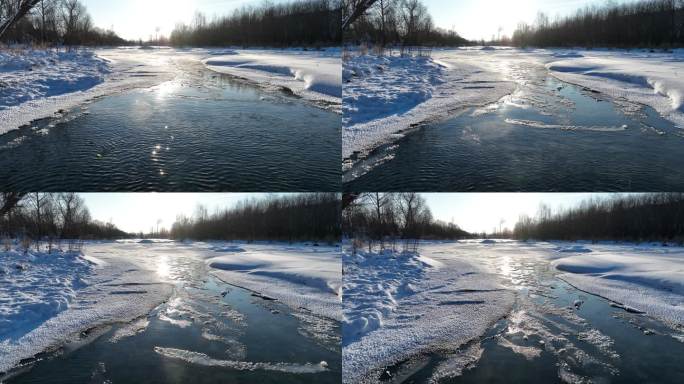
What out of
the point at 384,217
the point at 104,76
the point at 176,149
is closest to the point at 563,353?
the point at 384,217

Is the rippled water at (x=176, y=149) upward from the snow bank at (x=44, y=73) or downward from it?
downward

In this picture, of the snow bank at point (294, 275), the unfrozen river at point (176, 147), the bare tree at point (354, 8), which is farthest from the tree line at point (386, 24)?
the snow bank at point (294, 275)

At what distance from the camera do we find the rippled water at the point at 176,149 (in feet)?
20.0

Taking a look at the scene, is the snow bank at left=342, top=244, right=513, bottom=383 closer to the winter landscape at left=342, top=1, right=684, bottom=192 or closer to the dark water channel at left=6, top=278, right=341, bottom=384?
the dark water channel at left=6, top=278, right=341, bottom=384

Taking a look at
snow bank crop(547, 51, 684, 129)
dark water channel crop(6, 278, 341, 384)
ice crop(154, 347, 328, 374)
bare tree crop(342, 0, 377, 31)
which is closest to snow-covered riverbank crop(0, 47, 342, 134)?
bare tree crop(342, 0, 377, 31)

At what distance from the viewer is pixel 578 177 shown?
616cm

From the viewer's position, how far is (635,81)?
1344 centimetres

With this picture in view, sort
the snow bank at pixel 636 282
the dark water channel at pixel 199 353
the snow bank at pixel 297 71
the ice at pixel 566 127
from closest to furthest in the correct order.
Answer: the dark water channel at pixel 199 353 < the snow bank at pixel 636 282 < the ice at pixel 566 127 < the snow bank at pixel 297 71

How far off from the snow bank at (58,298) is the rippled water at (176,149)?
186 cm

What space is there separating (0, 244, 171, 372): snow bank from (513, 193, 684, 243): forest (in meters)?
16.2

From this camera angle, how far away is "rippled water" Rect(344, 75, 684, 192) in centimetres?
611

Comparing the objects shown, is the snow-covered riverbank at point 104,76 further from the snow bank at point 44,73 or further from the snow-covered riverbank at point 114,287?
the snow-covered riverbank at point 114,287

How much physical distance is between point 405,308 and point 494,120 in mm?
4679

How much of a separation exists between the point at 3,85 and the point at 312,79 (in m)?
8.29
